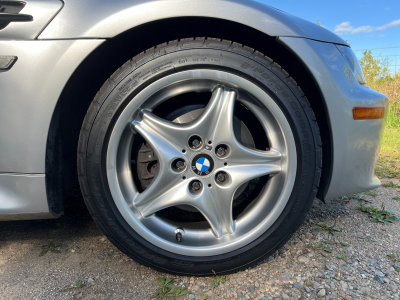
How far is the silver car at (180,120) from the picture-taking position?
3.54 ft

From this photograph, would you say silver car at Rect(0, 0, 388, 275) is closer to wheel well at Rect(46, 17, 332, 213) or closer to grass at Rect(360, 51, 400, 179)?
wheel well at Rect(46, 17, 332, 213)

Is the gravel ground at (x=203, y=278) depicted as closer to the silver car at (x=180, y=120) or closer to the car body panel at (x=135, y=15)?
the silver car at (x=180, y=120)

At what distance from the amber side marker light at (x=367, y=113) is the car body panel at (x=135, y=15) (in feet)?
1.63

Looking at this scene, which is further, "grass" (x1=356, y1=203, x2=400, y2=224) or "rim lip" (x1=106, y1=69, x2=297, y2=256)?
"grass" (x1=356, y1=203, x2=400, y2=224)

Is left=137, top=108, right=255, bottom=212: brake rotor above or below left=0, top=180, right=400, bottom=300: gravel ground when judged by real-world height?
above

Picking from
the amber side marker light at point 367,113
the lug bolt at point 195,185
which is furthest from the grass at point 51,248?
the amber side marker light at point 367,113

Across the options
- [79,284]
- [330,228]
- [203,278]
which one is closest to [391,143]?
[330,228]

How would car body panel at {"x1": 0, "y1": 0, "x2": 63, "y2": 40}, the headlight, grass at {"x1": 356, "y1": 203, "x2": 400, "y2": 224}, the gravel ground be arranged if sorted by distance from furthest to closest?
grass at {"x1": 356, "y1": 203, "x2": 400, "y2": 224}
the headlight
the gravel ground
car body panel at {"x1": 0, "y1": 0, "x2": 63, "y2": 40}

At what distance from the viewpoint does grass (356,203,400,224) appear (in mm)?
1779

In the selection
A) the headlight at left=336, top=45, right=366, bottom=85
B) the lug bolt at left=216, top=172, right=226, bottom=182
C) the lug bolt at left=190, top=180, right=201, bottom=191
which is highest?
the headlight at left=336, top=45, right=366, bottom=85

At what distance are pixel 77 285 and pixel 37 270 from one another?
27 centimetres

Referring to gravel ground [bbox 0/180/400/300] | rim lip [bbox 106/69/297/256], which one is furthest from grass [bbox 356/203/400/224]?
rim lip [bbox 106/69/297/256]

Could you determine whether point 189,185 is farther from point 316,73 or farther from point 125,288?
point 316,73

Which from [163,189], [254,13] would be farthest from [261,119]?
[163,189]
